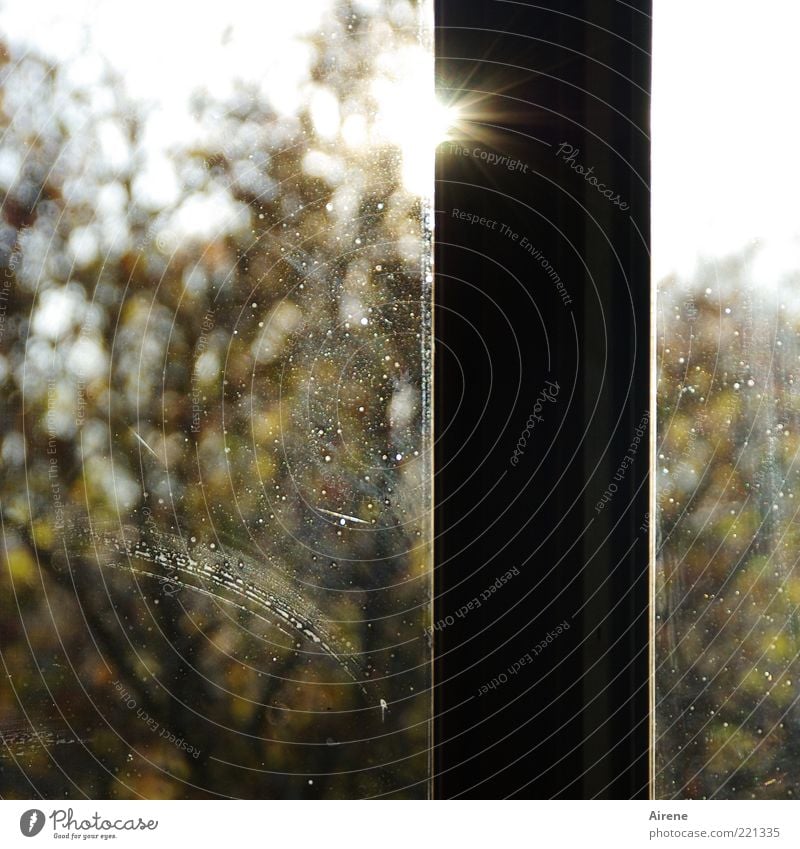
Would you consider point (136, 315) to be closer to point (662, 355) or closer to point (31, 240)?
point (31, 240)

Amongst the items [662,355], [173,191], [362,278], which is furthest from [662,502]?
[173,191]
